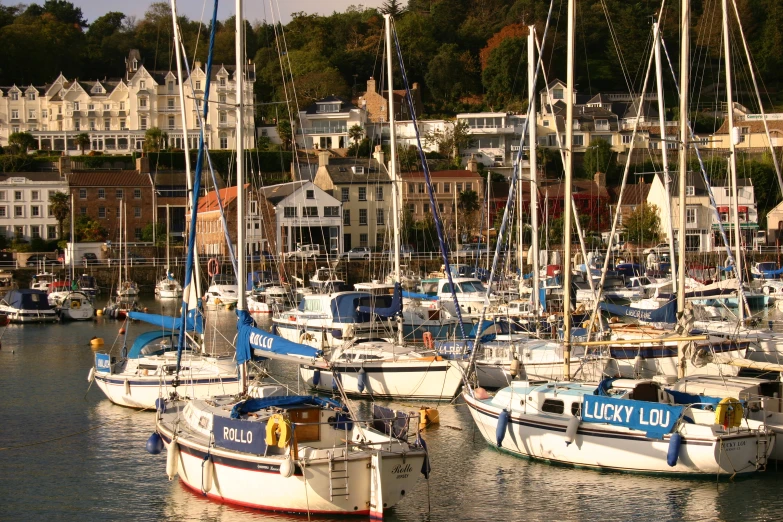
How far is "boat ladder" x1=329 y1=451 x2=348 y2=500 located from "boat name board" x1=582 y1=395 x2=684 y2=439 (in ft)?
22.7

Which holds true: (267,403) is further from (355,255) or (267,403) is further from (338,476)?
(355,255)

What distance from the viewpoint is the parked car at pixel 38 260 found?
86438mm

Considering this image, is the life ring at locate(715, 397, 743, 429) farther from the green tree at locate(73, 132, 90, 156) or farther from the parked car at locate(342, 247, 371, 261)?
the green tree at locate(73, 132, 90, 156)

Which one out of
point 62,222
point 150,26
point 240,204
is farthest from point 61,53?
point 240,204

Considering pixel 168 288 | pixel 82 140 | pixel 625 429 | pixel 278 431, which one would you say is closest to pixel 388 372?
pixel 625 429

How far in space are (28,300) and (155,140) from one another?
5324 cm

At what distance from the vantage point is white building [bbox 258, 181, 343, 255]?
287ft

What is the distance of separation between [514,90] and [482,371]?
10970 centimetres

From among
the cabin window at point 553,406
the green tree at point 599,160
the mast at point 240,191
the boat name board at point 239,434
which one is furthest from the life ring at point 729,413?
the green tree at point 599,160

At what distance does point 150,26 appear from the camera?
168 m

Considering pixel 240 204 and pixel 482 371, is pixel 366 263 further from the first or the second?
pixel 240 204

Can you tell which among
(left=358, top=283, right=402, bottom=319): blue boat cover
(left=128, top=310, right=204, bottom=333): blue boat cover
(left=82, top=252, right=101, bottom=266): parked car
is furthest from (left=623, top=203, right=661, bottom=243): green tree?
(left=128, top=310, right=204, bottom=333): blue boat cover

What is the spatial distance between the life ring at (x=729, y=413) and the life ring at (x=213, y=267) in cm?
5688

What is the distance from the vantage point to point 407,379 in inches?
1282
